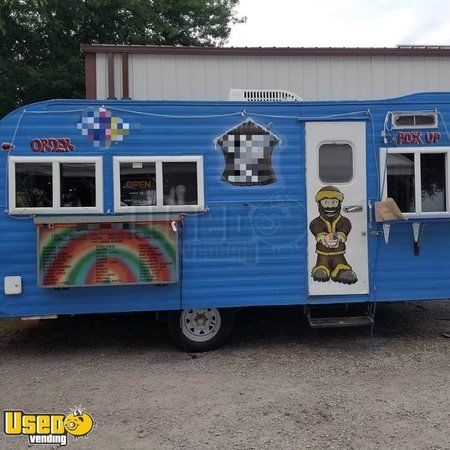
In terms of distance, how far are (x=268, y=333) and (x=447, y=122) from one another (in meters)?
3.20

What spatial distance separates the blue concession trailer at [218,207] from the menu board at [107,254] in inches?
0.4

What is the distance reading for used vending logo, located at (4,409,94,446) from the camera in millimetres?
3527

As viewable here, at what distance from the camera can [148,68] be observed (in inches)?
312

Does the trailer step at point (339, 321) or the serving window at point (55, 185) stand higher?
the serving window at point (55, 185)

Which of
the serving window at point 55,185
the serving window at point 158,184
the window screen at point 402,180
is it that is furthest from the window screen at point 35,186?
the window screen at point 402,180

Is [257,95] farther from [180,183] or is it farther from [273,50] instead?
[273,50]

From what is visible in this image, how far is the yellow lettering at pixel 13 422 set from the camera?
142 inches

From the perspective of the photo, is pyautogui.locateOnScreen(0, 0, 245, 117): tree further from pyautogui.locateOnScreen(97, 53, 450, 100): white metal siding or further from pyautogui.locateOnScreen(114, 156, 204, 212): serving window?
pyautogui.locateOnScreen(114, 156, 204, 212): serving window

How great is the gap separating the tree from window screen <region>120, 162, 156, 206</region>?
295 inches

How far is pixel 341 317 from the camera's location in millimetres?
5441

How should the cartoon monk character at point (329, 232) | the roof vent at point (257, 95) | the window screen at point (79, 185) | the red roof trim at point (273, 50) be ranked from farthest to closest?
the red roof trim at point (273, 50)
the roof vent at point (257, 95)
the cartoon monk character at point (329, 232)
the window screen at point (79, 185)

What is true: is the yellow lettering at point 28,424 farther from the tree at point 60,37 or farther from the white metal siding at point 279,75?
the tree at point 60,37

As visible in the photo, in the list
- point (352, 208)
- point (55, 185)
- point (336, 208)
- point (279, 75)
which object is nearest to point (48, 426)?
point (55, 185)

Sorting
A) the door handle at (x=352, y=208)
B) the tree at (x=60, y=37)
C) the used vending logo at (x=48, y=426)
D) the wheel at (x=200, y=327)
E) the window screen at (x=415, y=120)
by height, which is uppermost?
the tree at (x=60, y=37)
